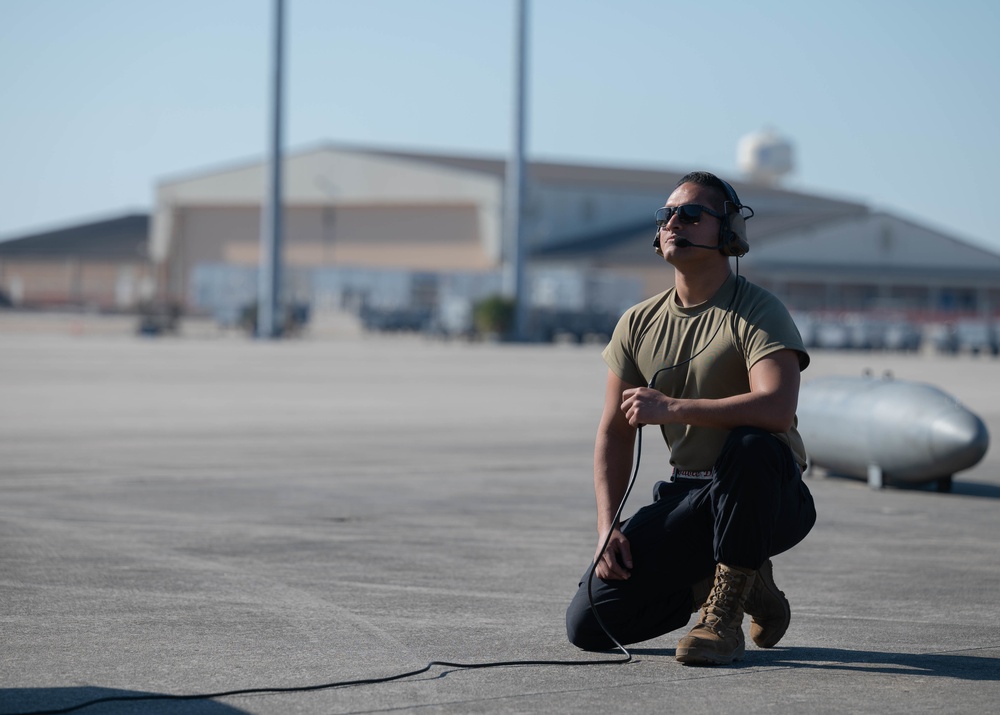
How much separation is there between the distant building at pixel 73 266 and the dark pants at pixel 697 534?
105276mm

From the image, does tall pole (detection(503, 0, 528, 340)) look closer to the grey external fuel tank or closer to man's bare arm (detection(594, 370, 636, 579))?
the grey external fuel tank

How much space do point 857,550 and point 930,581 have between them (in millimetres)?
1177

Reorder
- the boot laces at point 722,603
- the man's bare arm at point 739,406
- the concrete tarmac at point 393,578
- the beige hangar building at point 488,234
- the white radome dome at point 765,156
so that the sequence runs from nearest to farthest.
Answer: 1. the concrete tarmac at point 393,578
2. the man's bare arm at point 739,406
3. the boot laces at point 722,603
4. the beige hangar building at point 488,234
5. the white radome dome at point 765,156

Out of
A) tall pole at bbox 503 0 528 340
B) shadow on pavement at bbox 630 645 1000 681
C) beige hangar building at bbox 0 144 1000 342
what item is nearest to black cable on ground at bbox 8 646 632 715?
shadow on pavement at bbox 630 645 1000 681

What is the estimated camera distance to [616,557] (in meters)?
5.92

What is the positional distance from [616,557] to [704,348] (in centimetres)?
88

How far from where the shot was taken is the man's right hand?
5.87 meters

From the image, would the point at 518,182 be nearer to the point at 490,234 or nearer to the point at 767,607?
the point at 490,234

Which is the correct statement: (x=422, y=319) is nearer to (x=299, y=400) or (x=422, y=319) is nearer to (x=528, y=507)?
(x=299, y=400)

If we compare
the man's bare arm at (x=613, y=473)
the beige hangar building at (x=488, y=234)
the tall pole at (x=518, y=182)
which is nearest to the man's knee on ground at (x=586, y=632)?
the man's bare arm at (x=613, y=473)

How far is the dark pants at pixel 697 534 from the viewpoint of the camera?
5605 millimetres

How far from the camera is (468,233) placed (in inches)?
3514

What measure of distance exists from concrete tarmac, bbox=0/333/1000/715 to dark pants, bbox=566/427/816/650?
0.19 meters

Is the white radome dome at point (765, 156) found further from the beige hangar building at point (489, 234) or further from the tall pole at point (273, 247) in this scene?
the tall pole at point (273, 247)
